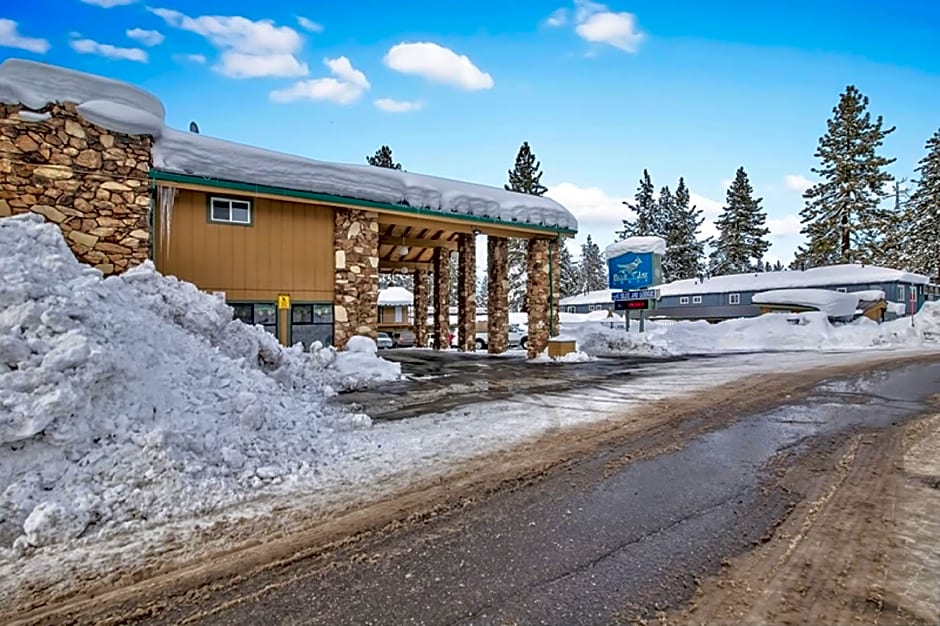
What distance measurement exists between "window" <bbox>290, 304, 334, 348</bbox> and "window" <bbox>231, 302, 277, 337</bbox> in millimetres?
448

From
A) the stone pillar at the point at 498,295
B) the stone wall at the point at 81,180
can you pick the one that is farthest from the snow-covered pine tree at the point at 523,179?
the stone wall at the point at 81,180

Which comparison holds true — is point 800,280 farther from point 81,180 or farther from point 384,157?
point 81,180

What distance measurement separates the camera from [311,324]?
1235 cm

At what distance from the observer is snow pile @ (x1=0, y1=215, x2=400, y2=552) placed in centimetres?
359

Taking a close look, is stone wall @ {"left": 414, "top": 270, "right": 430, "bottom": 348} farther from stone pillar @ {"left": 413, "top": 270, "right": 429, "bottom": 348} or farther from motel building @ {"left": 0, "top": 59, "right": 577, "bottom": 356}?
motel building @ {"left": 0, "top": 59, "right": 577, "bottom": 356}

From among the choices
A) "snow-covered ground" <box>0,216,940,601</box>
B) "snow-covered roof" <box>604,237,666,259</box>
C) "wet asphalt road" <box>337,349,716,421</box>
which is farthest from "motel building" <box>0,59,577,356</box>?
"snow-covered roof" <box>604,237,666,259</box>

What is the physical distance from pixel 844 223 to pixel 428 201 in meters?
33.7

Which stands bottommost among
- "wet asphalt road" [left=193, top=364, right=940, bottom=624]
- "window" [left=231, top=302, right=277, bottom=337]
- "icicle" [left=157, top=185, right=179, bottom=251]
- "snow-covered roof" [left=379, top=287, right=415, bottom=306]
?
"wet asphalt road" [left=193, top=364, right=940, bottom=624]

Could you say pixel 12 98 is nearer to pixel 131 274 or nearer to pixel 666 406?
pixel 131 274

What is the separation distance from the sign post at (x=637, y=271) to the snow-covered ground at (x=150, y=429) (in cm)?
1403

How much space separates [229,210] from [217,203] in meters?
0.28

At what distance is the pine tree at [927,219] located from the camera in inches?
1332

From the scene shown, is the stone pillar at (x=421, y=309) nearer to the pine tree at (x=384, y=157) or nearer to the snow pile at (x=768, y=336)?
the snow pile at (x=768, y=336)

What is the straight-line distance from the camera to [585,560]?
9.69 ft
